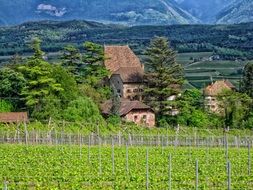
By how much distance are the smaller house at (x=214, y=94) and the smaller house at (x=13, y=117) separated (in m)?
21.7

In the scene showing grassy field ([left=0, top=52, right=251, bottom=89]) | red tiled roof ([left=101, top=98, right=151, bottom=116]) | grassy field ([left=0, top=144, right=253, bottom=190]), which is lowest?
grassy field ([left=0, top=144, right=253, bottom=190])

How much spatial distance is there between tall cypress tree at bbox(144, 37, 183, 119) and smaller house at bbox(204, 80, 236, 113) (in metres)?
4.88

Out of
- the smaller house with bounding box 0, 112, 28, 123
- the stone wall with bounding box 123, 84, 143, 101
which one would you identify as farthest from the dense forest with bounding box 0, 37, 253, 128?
the stone wall with bounding box 123, 84, 143, 101

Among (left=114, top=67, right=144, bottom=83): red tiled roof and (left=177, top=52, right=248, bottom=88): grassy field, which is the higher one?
(left=177, top=52, right=248, bottom=88): grassy field

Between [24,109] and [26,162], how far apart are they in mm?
29692

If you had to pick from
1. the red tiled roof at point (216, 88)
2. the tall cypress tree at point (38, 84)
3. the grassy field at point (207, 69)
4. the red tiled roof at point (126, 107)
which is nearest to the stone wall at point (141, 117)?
the red tiled roof at point (126, 107)

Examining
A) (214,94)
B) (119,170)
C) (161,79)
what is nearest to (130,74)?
(161,79)

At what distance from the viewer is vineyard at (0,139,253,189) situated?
2655 centimetres

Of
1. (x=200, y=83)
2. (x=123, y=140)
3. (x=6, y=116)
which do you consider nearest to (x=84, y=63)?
(x=6, y=116)

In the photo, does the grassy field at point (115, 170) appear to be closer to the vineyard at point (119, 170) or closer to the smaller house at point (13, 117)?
the vineyard at point (119, 170)

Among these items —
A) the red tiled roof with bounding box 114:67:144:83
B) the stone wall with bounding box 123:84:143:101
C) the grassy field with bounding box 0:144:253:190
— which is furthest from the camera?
the red tiled roof with bounding box 114:67:144:83

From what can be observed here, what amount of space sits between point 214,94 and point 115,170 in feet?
159

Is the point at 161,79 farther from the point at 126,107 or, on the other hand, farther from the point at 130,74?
the point at 130,74

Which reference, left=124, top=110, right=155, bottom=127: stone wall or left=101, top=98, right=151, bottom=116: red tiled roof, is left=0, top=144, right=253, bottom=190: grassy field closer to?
left=101, top=98, right=151, bottom=116: red tiled roof
